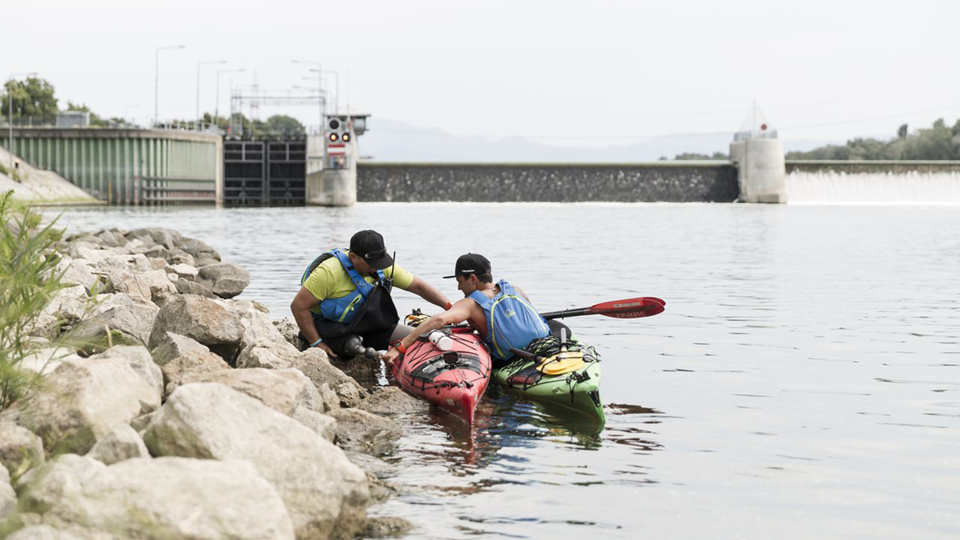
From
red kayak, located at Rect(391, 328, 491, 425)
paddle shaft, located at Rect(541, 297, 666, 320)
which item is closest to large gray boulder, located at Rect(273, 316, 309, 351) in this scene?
red kayak, located at Rect(391, 328, 491, 425)

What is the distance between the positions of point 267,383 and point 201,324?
2.78 m

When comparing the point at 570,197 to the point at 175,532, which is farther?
the point at 570,197

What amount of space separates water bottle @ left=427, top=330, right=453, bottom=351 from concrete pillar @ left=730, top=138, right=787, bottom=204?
65.5 m

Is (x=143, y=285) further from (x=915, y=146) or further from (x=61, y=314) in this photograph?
(x=915, y=146)

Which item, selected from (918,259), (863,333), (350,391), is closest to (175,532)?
(350,391)

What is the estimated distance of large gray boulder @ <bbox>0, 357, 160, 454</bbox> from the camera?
22.3 ft

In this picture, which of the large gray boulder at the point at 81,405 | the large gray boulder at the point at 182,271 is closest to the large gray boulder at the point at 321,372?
the large gray boulder at the point at 81,405

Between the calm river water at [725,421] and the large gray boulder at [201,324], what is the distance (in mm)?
1778

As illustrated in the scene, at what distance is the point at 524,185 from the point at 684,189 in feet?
33.9

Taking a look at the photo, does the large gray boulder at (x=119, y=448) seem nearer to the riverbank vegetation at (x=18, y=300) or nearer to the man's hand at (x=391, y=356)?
the riverbank vegetation at (x=18, y=300)

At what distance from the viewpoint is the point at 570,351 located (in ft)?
36.7

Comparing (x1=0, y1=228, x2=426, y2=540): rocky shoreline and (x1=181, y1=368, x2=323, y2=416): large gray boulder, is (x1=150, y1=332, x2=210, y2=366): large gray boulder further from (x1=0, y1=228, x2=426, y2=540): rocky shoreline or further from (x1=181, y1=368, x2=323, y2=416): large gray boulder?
(x1=181, y1=368, x2=323, y2=416): large gray boulder

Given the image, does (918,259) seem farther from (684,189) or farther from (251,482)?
(684,189)

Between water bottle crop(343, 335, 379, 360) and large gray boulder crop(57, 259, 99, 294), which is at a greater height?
large gray boulder crop(57, 259, 99, 294)
